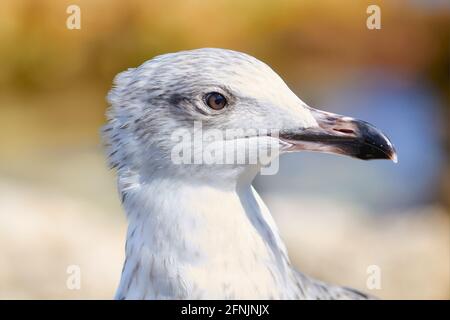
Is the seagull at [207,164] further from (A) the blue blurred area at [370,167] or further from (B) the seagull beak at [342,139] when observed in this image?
(A) the blue blurred area at [370,167]

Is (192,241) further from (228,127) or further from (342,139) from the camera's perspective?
(342,139)

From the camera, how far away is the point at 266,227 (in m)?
1.97

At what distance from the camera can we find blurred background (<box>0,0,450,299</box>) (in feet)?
12.6

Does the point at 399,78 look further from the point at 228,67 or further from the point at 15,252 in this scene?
the point at 228,67

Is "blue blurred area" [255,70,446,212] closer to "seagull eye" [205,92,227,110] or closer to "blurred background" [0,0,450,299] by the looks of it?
"blurred background" [0,0,450,299]

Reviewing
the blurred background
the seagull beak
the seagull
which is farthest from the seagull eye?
the blurred background

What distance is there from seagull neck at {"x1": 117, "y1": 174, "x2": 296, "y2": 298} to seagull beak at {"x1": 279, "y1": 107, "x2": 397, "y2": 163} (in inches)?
7.3

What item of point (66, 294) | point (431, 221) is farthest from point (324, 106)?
point (66, 294)

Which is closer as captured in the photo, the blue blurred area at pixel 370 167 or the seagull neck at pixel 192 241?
the seagull neck at pixel 192 241

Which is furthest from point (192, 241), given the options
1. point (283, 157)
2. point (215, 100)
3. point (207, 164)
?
point (283, 157)

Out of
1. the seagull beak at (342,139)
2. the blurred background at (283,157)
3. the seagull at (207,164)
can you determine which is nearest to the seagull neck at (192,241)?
the seagull at (207,164)

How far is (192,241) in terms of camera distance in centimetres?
189

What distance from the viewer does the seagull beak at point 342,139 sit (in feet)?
6.16

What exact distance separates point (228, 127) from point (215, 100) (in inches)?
2.8
